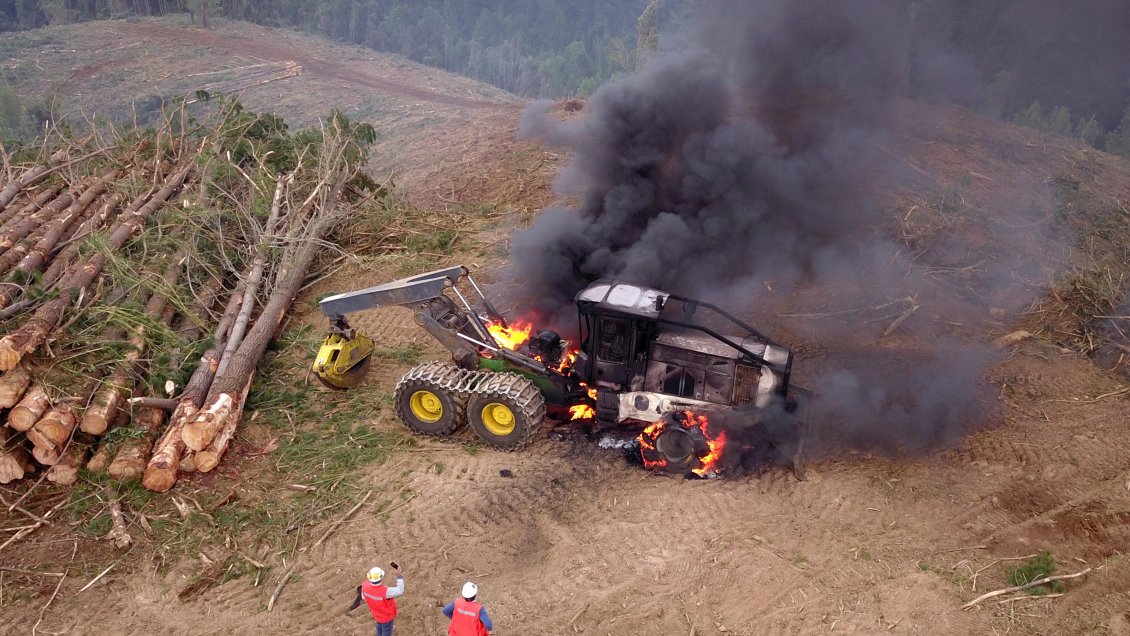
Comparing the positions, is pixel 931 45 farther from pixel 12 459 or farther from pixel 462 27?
pixel 462 27

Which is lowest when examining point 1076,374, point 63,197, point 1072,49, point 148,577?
point 148,577

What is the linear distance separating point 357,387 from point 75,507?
368cm

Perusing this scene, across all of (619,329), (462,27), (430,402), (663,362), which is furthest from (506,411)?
(462,27)

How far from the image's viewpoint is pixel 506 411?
8.59 m

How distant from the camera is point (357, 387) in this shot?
10148mm

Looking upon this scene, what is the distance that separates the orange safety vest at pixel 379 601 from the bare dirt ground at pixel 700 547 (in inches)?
25.3

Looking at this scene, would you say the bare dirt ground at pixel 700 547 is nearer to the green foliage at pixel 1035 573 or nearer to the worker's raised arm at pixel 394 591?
the green foliage at pixel 1035 573

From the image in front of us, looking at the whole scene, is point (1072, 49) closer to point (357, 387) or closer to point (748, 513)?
point (748, 513)

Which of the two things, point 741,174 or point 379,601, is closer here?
point 379,601

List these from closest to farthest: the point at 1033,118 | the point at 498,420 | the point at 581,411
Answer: the point at 498,420, the point at 581,411, the point at 1033,118

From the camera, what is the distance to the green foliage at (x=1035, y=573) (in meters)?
6.41

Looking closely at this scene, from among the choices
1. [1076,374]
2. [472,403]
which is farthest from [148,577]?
[1076,374]

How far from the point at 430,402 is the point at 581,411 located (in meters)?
2.05

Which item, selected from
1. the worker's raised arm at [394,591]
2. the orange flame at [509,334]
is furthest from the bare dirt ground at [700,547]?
the orange flame at [509,334]
